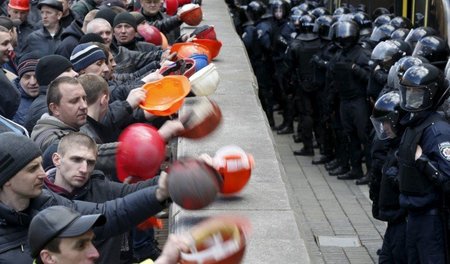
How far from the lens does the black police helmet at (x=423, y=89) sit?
30.3 feet

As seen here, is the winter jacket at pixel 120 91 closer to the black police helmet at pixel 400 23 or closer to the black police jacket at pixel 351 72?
the black police jacket at pixel 351 72

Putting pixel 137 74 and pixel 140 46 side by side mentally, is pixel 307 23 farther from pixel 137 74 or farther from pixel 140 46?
pixel 137 74

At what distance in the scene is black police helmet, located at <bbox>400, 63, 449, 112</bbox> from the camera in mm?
9250

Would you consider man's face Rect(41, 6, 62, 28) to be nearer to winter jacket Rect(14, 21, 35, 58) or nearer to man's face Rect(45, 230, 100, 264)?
winter jacket Rect(14, 21, 35, 58)

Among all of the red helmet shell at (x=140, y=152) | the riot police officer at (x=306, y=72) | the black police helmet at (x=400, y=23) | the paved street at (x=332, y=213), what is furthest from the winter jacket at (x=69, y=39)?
the riot police officer at (x=306, y=72)

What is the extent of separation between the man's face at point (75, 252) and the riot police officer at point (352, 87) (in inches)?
424

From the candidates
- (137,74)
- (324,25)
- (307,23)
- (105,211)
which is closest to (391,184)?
(137,74)

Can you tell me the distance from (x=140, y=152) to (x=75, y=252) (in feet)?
4.11

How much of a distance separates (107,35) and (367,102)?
5.93 metres

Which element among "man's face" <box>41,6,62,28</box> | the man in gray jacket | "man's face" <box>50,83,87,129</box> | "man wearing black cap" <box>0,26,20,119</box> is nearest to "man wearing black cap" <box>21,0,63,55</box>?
"man's face" <box>41,6,62,28</box>

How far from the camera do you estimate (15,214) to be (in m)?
4.93

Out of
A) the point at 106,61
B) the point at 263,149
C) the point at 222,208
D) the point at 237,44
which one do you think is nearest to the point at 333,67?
the point at 237,44

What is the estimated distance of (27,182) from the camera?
5066 mm

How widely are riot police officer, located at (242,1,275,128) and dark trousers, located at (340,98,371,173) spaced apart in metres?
4.21
